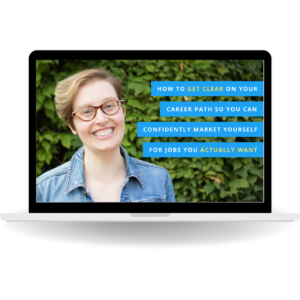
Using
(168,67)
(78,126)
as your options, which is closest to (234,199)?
(168,67)

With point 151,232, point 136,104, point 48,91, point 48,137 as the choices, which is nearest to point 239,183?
point 151,232

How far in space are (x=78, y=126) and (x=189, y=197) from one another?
3.16ft

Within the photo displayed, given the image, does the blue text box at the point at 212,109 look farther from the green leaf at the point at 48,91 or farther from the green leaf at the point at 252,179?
the green leaf at the point at 48,91

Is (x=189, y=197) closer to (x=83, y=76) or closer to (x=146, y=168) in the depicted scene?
(x=146, y=168)

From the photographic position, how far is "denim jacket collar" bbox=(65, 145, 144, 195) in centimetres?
224

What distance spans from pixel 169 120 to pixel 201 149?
303 millimetres

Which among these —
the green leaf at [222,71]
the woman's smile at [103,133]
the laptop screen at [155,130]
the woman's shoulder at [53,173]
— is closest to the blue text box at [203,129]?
the laptop screen at [155,130]

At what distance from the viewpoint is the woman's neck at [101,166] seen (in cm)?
226

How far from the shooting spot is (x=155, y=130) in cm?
234

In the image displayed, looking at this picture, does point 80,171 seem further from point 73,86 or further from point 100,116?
point 73,86

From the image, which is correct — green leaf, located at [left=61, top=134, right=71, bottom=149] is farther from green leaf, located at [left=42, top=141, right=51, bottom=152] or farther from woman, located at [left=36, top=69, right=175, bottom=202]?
woman, located at [left=36, top=69, right=175, bottom=202]

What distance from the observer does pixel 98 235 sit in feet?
7.50

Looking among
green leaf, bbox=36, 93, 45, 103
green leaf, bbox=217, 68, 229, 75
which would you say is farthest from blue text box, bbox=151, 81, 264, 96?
green leaf, bbox=36, 93, 45, 103

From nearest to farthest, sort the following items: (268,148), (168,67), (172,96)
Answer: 1. (268,148)
2. (172,96)
3. (168,67)
